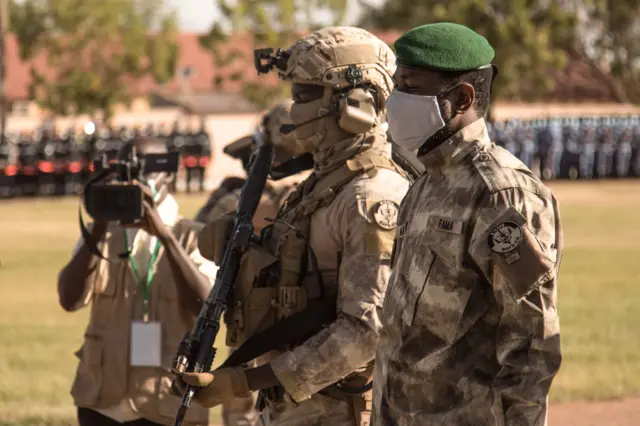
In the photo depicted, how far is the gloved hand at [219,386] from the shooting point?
391 centimetres

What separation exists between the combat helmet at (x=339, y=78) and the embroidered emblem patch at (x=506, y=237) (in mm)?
1110

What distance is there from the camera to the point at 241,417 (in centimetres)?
672

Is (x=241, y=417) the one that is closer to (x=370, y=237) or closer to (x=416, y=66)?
(x=370, y=237)

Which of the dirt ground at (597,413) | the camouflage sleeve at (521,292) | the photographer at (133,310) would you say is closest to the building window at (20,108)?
the dirt ground at (597,413)

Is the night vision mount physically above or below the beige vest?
above

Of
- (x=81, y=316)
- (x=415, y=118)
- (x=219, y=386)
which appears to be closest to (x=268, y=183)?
(x=219, y=386)

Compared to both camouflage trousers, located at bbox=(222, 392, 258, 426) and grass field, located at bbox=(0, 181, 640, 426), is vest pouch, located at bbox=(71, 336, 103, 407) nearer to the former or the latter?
camouflage trousers, located at bbox=(222, 392, 258, 426)

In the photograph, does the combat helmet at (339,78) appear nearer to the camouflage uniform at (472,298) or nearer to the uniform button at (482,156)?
the camouflage uniform at (472,298)

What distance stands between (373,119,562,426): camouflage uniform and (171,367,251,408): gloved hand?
0.53 meters

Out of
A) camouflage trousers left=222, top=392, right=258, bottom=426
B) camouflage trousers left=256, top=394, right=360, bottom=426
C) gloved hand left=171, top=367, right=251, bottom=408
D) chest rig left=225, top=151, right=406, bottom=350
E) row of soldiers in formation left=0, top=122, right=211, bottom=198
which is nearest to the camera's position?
gloved hand left=171, top=367, right=251, bottom=408

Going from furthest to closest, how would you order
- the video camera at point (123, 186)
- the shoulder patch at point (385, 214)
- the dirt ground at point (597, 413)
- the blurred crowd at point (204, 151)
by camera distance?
the blurred crowd at point (204, 151) → the dirt ground at point (597, 413) → the video camera at point (123, 186) → the shoulder patch at point (385, 214)

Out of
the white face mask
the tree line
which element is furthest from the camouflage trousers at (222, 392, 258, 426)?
the tree line

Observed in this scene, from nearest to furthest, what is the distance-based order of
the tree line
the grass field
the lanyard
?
the lanyard
the grass field
the tree line

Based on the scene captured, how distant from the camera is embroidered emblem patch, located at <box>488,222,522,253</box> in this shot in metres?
3.16
